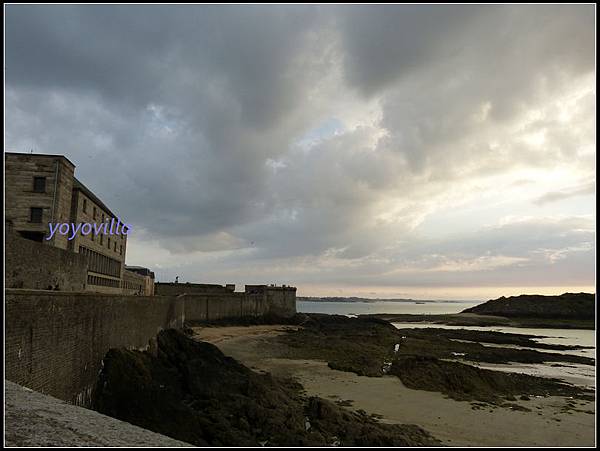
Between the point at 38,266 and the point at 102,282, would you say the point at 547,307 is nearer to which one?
the point at 102,282

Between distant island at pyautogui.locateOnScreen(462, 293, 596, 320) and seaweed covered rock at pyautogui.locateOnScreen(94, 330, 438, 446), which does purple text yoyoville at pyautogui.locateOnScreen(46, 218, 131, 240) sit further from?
distant island at pyautogui.locateOnScreen(462, 293, 596, 320)

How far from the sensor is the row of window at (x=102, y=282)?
1381 inches

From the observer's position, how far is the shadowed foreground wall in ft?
26.6

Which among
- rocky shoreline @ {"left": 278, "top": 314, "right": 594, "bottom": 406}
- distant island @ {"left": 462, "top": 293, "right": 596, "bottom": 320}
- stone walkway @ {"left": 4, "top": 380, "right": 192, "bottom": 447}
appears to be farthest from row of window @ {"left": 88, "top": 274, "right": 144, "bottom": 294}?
distant island @ {"left": 462, "top": 293, "right": 596, "bottom": 320}

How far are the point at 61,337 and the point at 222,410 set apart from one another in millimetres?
5689

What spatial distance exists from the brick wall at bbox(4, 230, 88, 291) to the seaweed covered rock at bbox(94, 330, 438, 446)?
5.17 metres

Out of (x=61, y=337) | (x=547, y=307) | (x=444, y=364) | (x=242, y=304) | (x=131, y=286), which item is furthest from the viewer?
(x=547, y=307)

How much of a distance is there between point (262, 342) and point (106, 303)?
23770 mm

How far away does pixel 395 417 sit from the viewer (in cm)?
1541

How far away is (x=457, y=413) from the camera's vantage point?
650 inches

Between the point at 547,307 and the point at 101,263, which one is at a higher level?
the point at 101,263

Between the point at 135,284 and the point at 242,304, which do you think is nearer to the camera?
the point at 135,284

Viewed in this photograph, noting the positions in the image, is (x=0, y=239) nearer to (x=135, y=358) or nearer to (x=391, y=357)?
(x=135, y=358)

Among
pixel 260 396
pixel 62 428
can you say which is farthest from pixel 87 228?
pixel 62 428
